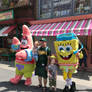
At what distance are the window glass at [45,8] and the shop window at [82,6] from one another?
2006mm

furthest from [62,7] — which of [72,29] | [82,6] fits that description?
[72,29]

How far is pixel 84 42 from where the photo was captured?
812 cm

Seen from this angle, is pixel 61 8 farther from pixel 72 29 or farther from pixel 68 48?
pixel 68 48

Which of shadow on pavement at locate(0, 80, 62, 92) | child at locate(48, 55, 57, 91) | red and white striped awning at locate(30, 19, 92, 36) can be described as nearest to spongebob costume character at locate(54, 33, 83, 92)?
child at locate(48, 55, 57, 91)

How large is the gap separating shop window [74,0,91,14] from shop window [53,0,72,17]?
0.45 m

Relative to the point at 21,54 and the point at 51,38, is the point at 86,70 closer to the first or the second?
the point at 51,38

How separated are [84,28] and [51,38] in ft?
10.7

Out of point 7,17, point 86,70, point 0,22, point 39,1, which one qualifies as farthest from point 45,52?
point 0,22

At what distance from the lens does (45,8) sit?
9.97m

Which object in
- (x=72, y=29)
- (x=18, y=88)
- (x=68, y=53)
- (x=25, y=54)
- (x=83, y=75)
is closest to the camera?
(x=68, y=53)

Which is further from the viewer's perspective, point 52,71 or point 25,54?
point 25,54

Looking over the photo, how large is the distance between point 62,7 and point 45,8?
1403 mm

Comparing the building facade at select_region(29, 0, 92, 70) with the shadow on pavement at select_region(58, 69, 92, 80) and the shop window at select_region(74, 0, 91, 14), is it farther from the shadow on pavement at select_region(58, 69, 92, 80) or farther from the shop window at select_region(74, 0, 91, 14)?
the shadow on pavement at select_region(58, 69, 92, 80)

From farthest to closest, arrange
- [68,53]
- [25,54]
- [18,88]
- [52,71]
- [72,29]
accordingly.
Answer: [72,29] < [18,88] < [25,54] < [52,71] < [68,53]
